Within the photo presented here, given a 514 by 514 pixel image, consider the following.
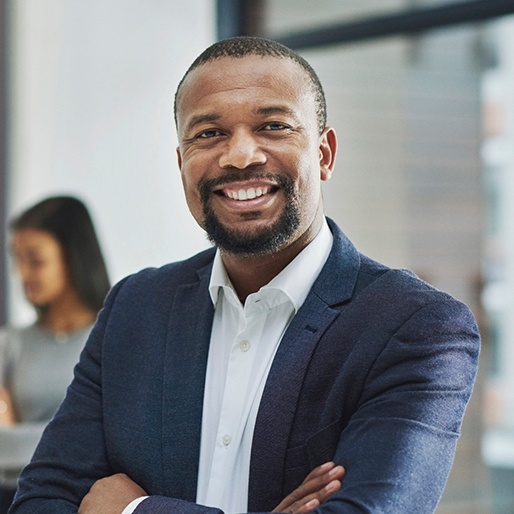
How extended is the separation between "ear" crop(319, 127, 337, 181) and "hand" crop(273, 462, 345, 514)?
50 centimetres

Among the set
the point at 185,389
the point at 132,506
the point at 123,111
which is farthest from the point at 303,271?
the point at 123,111

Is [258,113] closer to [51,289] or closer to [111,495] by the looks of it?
[111,495]

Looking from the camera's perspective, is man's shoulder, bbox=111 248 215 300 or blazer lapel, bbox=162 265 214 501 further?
man's shoulder, bbox=111 248 215 300

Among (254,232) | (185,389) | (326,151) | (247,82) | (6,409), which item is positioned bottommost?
(6,409)

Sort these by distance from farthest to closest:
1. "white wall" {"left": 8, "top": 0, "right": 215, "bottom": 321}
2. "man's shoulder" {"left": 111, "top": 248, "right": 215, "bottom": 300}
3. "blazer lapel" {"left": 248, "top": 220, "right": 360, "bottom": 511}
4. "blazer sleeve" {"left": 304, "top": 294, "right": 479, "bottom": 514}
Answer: "white wall" {"left": 8, "top": 0, "right": 215, "bottom": 321}, "man's shoulder" {"left": 111, "top": 248, "right": 215, "bottom": 300}, "blazer lapel" {"left": 248, "top": 220, "right": 360, "bottom": 511}, "blazer sleeve" {"left": 304, "top": 294, "right": 479, "bottom": 514}

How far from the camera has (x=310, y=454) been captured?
62.5 inches

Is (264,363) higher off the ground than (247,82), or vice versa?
(247,82)

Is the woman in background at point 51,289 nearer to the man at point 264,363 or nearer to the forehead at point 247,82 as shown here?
the man at point 264,363

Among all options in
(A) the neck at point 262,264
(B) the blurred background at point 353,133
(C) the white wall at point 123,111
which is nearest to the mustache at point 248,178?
(A) the neck at point 262,264

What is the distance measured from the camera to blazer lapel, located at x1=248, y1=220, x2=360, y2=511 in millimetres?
1595

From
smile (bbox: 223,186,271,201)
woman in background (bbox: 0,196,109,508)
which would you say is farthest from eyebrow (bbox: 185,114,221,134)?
woman in background (bbox: 0,196,109,508)

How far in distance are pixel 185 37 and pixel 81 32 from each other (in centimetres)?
49

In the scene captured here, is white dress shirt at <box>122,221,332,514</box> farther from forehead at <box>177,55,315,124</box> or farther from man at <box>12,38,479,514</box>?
forehead at <box>177,55,315,124</box>

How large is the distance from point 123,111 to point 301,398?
3345mm
